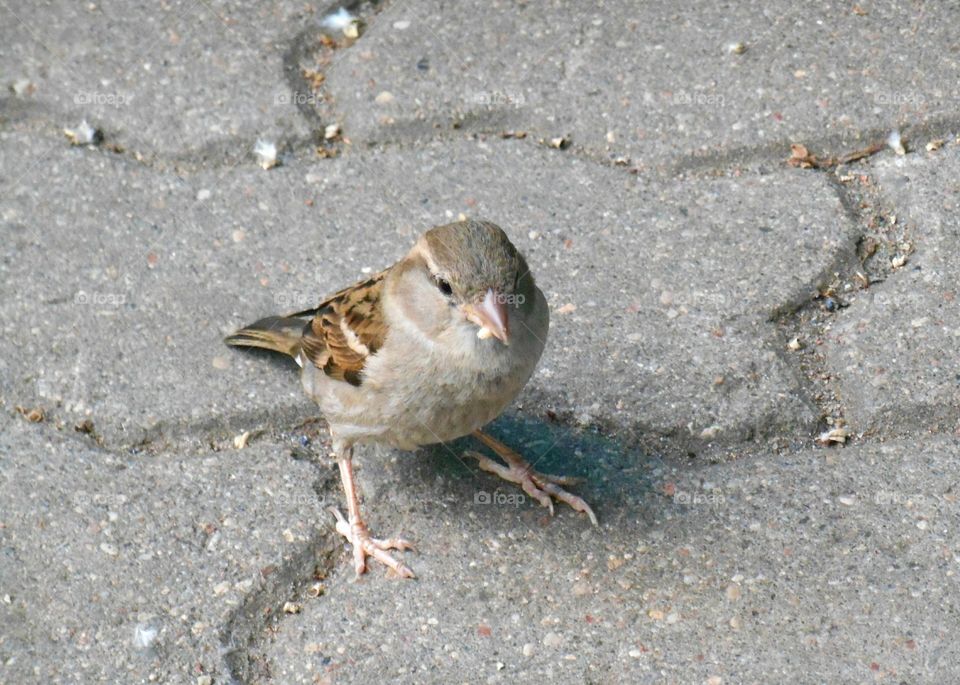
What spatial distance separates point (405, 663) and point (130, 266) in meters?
1.59

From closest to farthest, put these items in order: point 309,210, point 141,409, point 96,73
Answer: point 141,409
point 309,210
point 96,73

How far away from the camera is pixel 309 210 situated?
382cm

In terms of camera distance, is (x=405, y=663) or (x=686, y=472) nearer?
(x=405, y=663)

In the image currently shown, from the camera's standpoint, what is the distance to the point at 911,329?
3.34m

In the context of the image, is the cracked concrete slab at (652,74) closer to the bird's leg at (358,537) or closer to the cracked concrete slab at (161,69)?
the cracked concrete slab at (161,69)

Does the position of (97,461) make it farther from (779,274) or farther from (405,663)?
(779,274)

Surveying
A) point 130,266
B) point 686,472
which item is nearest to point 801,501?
point 686,472

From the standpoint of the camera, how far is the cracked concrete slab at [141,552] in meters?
2.69
